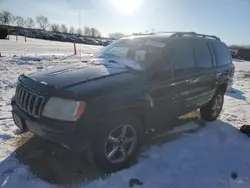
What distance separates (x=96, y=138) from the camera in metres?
3.22

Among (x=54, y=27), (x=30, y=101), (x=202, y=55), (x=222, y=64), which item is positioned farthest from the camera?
(x=54, y=27)

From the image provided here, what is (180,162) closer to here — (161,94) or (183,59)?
(161,94)

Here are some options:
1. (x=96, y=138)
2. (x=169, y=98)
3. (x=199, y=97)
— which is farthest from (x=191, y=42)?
(x=96, y=138)

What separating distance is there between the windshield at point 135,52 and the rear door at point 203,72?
1062 mm

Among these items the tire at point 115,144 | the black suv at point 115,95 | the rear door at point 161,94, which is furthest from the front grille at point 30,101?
the rear door at point 161,94

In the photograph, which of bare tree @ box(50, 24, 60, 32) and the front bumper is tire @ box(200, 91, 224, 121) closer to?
the front bumper

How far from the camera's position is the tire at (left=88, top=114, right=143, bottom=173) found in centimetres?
327

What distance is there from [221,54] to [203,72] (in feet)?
4.22

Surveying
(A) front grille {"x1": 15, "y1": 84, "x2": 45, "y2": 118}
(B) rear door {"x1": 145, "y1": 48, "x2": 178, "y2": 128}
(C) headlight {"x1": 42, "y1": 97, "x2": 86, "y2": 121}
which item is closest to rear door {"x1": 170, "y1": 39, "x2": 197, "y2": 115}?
(B) rear door {"x1": 145, "y1": 48, "x2": 178, "y2": 128}

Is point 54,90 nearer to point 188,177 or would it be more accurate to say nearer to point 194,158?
point 188,177

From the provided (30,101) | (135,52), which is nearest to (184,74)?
(135,52)

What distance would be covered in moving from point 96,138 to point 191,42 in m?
2.87

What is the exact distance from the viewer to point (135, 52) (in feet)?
14.4

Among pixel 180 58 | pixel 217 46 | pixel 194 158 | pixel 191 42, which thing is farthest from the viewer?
pixel 217 46
